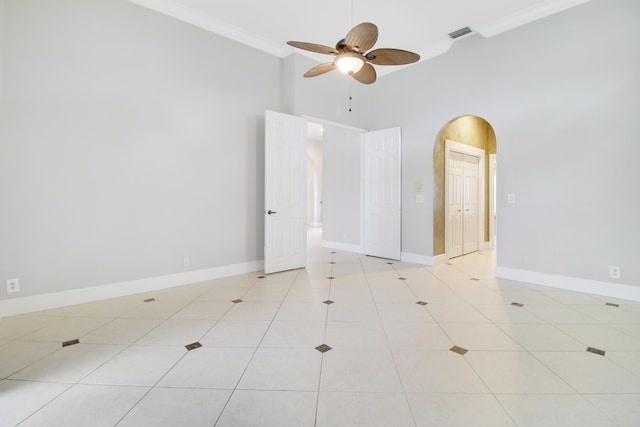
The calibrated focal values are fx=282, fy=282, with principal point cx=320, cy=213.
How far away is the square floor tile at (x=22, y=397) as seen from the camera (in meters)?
1.56

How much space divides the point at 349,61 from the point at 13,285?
4068mm

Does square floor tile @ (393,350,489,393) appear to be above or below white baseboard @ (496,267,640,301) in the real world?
below

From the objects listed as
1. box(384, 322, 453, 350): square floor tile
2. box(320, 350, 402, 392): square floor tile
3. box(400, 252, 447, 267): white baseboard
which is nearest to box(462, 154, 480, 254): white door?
box(400, 252, 447, 267): white baseboard

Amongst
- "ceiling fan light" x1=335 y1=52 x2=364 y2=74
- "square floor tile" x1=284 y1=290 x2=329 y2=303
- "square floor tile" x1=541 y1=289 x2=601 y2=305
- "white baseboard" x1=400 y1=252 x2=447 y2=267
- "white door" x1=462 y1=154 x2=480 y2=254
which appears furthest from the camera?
"white door" x1=462 y1=154 x2=480 y2=254

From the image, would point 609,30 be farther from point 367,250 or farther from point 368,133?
point 367,250

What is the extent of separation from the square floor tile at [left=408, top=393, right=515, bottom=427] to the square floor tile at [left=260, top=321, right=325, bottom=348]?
0.95 m

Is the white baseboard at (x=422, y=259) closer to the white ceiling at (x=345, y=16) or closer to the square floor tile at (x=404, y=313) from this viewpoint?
the square floor tile at (x=404, y=313)

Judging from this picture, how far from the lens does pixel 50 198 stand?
304 cm

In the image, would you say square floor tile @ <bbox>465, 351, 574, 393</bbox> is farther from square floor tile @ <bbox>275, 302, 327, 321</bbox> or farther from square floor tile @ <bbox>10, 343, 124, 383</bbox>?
square floor tile @ <bbox>10, 343, 124, 383</bbox>

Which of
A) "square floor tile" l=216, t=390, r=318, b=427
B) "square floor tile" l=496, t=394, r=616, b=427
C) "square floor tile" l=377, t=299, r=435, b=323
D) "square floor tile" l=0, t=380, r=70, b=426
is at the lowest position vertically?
"square floor tile" l=216, t=390, r=318, b=427

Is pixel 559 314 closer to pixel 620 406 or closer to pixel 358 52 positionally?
pixel 620 406

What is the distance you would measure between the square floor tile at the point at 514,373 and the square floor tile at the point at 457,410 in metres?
0.18

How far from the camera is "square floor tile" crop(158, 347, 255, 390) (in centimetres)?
186

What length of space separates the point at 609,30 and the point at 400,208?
356 centimetres
